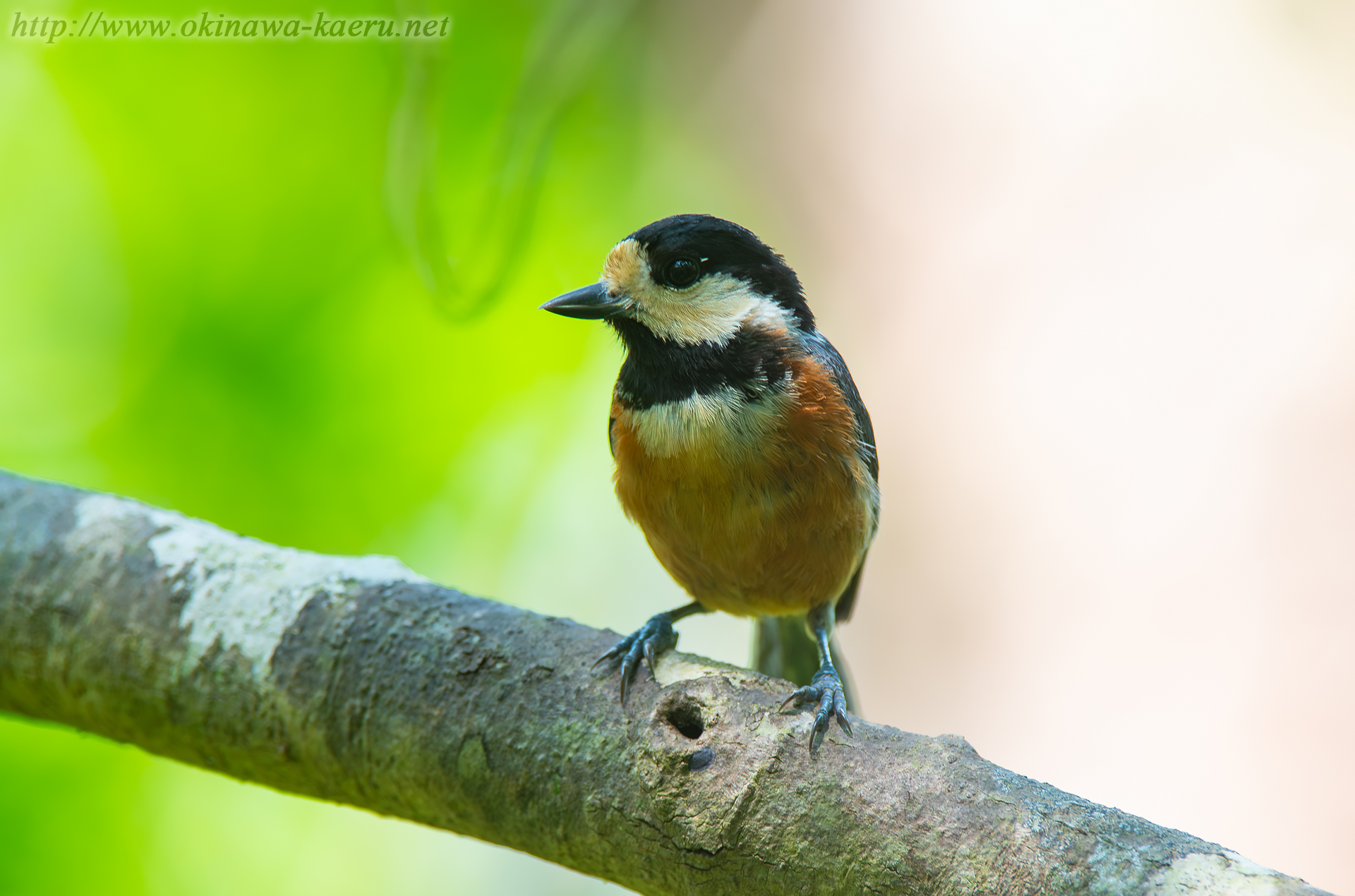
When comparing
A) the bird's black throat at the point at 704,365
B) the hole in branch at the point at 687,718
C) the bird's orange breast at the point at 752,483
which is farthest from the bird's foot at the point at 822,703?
the bird's black throat at the point at 704,365

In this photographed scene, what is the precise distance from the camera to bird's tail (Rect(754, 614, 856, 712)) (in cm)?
349

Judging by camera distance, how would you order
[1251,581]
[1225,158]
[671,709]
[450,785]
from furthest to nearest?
[1225,158]
[1251,581]
[450,785]
[671,709]

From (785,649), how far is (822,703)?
164cm

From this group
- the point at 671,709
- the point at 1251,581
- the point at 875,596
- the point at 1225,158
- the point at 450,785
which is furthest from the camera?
the point at 875,596

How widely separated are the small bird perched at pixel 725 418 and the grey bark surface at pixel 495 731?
58 cm

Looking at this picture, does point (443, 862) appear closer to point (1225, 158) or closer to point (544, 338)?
point (544, 338)

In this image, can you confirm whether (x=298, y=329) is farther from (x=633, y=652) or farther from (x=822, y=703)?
(x=822, y=703)

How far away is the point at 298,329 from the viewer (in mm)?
3494

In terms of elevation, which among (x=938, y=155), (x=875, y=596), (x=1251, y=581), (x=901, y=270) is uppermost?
(x=938, y=155)

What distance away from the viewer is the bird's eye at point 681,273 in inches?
106

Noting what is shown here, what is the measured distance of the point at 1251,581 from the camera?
3.53m

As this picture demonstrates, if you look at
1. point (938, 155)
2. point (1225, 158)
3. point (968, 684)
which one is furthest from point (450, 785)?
point (1225, 158)

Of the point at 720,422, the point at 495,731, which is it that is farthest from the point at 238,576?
the point at 720,422

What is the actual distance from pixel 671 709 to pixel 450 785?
1.79 feet
